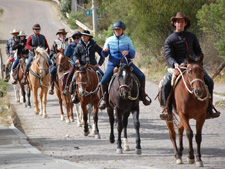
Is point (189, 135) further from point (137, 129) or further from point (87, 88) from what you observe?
point (87, 88)

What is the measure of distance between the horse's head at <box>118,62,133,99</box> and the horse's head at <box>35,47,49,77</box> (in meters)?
7.18

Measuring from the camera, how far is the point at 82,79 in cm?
1382

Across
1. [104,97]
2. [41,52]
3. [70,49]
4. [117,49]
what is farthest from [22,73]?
[117,49]

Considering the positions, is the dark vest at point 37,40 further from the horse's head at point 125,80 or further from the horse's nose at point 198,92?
the horse's nose at point 198,92

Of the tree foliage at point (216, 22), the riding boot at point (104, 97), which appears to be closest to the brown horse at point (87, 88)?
the riding boot at point (104, 97)

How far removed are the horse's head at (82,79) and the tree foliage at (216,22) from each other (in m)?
8.71

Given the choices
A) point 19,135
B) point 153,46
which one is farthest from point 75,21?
point 19,135

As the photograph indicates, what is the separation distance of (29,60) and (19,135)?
643cm

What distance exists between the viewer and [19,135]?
526 inches

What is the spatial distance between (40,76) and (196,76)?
32.9 feet

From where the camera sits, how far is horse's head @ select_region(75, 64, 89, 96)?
13.8 metres

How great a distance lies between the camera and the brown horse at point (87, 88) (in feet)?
45.2

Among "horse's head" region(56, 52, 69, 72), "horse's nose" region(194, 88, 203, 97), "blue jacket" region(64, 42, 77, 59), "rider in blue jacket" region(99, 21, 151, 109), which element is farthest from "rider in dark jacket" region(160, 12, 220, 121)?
"horse's head" region(56, 52, 69, 72)

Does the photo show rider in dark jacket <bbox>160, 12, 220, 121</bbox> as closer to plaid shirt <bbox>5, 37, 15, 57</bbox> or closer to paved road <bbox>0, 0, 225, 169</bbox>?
paved road <bbox>0, 0, 225, 169</bbox>
